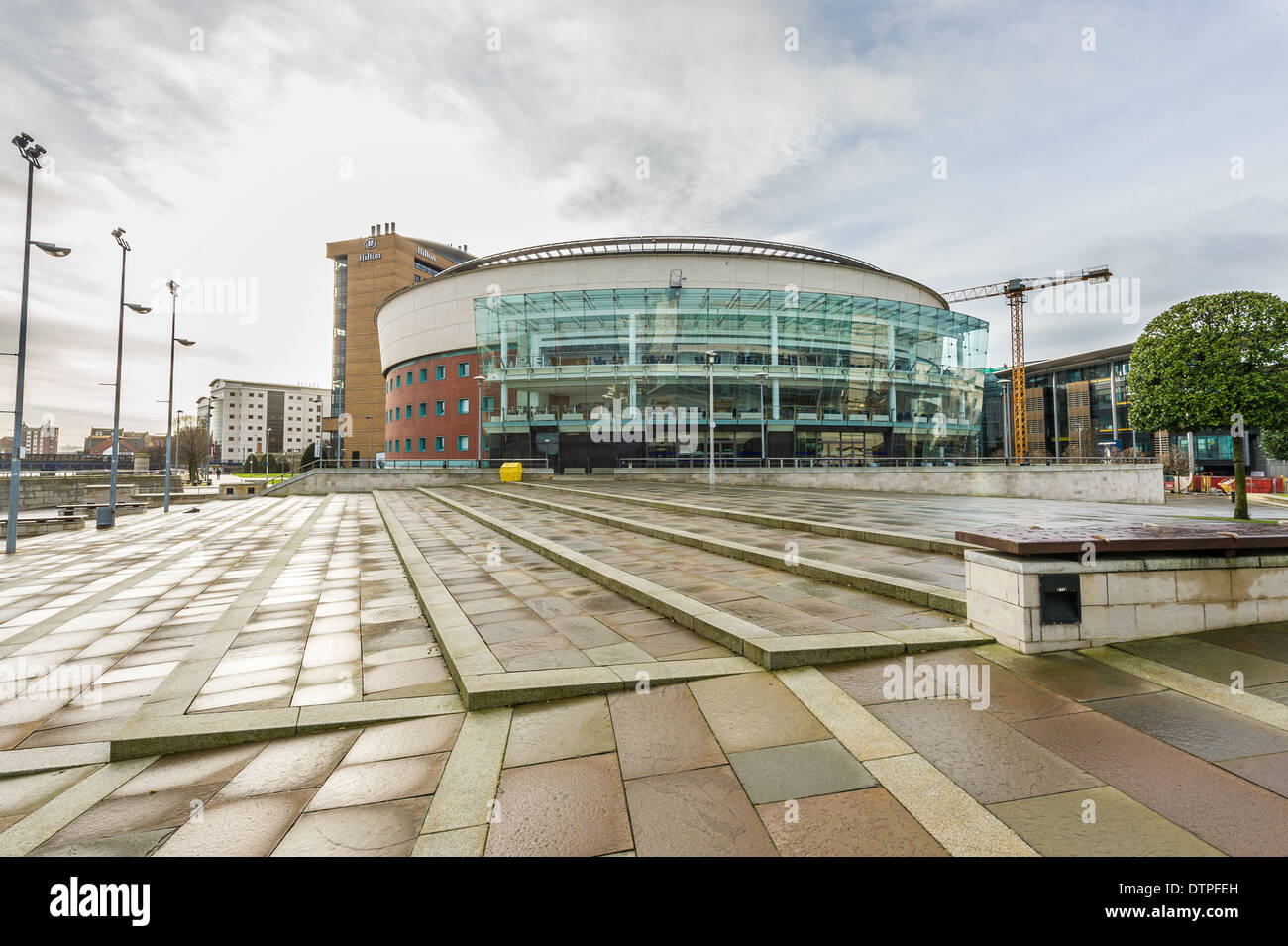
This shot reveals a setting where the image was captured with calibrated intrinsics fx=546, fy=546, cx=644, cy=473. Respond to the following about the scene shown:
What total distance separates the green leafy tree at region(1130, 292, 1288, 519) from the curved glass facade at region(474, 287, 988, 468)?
22.5 metres

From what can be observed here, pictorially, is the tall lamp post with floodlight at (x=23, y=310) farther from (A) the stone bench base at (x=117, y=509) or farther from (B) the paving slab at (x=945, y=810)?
(B) the paving slab at (x=945, y=810)

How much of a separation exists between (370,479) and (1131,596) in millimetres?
39159

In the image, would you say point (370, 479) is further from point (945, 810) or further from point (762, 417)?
point (945, 810)

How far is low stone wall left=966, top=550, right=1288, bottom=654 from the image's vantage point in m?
3.88

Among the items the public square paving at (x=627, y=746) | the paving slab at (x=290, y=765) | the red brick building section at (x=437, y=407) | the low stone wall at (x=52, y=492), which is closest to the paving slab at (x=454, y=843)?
the public square paving at (x=627, y=746)

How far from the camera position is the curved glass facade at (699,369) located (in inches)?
1619

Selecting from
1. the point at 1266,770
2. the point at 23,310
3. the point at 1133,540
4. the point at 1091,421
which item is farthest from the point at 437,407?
the point at 1091,421

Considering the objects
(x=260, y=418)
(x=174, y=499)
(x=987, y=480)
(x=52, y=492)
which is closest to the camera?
(x=987, y=480)

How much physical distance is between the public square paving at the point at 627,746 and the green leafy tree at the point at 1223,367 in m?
20.3

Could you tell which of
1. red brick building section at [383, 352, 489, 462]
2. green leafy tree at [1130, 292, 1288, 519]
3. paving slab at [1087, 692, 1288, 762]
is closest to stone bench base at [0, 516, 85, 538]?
paving slab at [1087, 692, 1288, 762]

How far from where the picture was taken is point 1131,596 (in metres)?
3.98

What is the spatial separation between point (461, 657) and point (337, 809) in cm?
163

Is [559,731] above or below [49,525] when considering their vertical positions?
above
